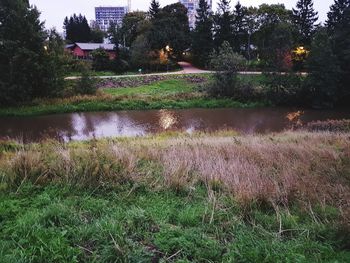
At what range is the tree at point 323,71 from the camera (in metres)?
31.2

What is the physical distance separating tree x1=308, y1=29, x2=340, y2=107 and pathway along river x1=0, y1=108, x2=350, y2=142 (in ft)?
5.22

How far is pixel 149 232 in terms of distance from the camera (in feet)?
15.0

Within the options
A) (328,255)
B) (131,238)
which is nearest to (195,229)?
(131,238)

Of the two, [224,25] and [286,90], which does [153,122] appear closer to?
[286,90]

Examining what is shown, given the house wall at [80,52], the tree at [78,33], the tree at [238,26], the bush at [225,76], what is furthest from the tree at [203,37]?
the tree at [78,33]

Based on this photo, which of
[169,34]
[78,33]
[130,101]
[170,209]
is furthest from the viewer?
[78,33]

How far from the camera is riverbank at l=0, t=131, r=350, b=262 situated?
4.16m

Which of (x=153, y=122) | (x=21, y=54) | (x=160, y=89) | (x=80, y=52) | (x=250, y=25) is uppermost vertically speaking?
(x=250, y=25)

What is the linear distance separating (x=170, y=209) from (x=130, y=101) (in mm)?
28523

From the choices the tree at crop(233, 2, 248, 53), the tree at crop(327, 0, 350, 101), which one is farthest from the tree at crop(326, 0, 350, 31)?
the tree at crop(233, 2, 248, 53)

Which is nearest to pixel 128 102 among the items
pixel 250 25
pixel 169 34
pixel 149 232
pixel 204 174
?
pixel 169 34

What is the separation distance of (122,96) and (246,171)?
2839cm

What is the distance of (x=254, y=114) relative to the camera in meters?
30.5

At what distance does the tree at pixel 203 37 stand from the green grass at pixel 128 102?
1691 cm
